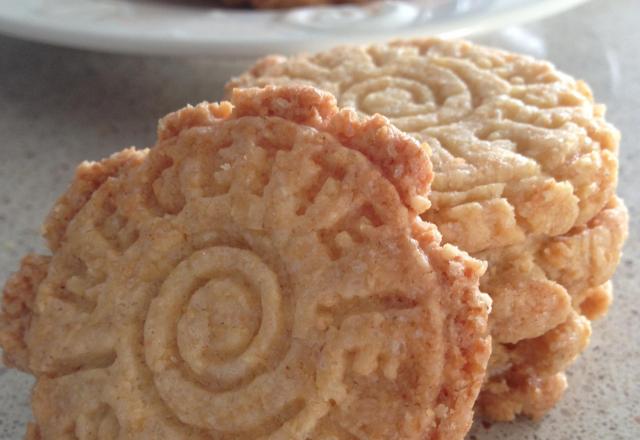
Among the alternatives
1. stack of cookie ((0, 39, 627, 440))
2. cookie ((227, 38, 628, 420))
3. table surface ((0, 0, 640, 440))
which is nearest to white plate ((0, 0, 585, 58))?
table surface ((0, 0, 640, 440))

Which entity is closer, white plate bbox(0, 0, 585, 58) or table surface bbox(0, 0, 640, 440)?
table surface bbox(0, 0, 640, 440)

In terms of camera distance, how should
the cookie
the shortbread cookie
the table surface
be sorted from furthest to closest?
the table surface < the cookie < the shortbread cookie

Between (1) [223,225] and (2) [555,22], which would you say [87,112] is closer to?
(1) [223,225]

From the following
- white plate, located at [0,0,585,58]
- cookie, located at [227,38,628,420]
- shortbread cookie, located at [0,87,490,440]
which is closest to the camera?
shortbread cookie, located at [0,87,490,440]

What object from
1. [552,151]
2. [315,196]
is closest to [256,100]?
[315,196]

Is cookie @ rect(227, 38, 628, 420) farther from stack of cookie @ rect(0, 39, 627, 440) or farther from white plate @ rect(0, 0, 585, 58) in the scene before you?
white plate @ rect(0, 0, 585, 58)

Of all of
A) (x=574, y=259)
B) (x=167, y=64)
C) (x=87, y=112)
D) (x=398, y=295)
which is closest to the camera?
(x=398, y=295)

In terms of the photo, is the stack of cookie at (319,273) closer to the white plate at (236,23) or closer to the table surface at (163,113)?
the table surface at (163,113)
